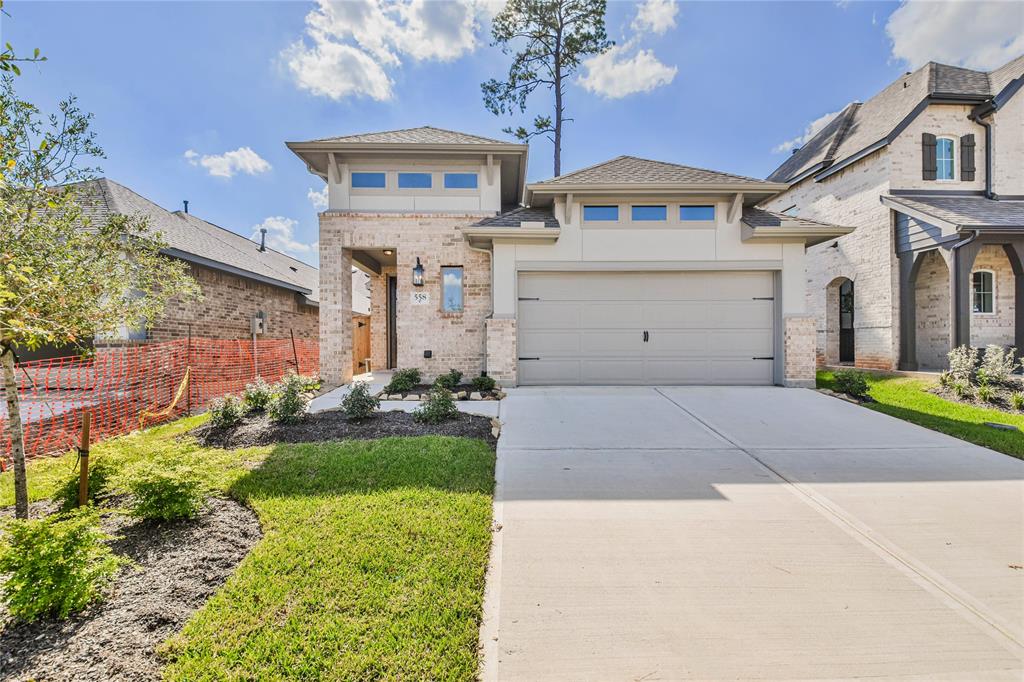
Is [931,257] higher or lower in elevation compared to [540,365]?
higher

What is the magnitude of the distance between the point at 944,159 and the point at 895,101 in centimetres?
240

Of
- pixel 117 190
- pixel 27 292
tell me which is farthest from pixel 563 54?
pixel 27 292

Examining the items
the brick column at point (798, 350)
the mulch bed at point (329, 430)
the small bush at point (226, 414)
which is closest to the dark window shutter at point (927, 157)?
the brick column at point (798, 350)

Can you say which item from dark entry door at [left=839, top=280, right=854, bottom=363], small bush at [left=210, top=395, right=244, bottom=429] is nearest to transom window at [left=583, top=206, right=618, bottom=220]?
small bush at [left=210, top=395, right=244, bottom=429]

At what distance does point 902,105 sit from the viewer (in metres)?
11.9

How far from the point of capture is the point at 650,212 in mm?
8727

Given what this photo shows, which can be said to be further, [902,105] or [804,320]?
[902,105]

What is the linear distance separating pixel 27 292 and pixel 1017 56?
22083 millimetres

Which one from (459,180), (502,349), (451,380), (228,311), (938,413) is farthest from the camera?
(228,311)

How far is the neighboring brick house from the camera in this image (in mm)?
10812

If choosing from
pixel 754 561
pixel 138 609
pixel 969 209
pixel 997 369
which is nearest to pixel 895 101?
pixel 969 209

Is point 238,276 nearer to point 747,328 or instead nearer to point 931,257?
point 747,328

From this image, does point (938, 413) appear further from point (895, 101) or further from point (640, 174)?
point (895, 101)

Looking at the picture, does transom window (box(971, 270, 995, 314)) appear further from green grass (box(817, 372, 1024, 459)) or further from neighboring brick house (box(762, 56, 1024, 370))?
green grass (box(817, 372, 1024, 459))
